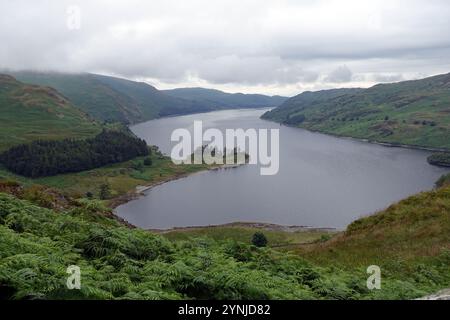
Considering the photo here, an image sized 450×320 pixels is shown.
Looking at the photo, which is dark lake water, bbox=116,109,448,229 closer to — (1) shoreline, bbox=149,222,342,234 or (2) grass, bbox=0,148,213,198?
(1) shoreline, bbox=149,222,342,234

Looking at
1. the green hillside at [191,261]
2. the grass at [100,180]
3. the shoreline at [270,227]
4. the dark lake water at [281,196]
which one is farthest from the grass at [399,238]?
the grass at [100,180]

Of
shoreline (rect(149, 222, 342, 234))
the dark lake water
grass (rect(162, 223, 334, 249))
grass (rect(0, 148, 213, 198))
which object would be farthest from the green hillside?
grass (rect(0, 148, 213, 198))

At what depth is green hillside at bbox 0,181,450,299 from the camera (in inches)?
495

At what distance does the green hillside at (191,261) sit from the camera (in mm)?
12562

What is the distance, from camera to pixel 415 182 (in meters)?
169

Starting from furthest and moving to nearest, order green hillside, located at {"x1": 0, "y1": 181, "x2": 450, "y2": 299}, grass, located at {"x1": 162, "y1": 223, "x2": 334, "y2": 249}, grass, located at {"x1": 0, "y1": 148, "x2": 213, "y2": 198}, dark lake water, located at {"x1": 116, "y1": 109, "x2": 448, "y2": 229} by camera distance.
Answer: grass, located at {"x1": 0, "y1": 148, "x2": 213, "y2": 198} → dark lake water, located at {"x1": 116, "y1": 109, "x2": 448, "y2": 229} → grass, located at {"x1": 162, "y1": 223, "x2": 334, "y2": 249} → green hillside, located at {"x1": 0, "y1": 181, "x2": 450, "y2": 299}

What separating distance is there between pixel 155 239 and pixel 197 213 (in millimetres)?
118954

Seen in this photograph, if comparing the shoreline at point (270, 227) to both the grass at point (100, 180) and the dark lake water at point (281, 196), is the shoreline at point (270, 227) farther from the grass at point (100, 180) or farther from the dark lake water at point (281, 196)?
the grass at point (100, 180)

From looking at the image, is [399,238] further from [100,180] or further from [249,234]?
[100,180]

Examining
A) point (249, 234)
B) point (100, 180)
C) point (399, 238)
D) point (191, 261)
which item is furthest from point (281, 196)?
point (191, 261)

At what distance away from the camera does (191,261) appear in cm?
1620

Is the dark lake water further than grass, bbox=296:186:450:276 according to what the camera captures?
Yes
